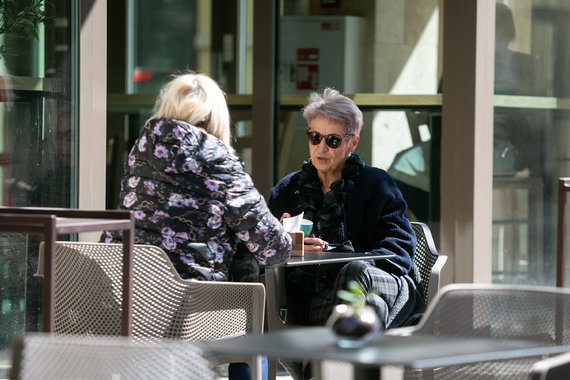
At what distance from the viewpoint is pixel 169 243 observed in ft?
11.0

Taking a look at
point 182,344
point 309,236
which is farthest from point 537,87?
point 182,344

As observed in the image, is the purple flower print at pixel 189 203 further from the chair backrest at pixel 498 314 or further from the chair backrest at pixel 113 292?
the chair backrest at pixel 498 314

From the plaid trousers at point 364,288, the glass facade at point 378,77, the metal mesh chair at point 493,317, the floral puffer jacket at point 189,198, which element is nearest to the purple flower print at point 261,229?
the floral puffer jacket at point 189,198

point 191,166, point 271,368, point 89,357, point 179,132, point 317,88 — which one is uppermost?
point 317,88

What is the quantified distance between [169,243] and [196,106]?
1.70ft

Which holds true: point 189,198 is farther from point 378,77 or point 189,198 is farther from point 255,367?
point 378,77

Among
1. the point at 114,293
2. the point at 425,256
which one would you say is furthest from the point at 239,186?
the point at 425,256

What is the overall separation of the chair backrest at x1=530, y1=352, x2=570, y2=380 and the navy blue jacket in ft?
6.39

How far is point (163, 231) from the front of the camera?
3.36 meters

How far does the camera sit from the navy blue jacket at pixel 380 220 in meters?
4.07

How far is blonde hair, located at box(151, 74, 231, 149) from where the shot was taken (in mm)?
3514

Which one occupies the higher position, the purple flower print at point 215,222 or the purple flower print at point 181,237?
the purple flower print at point 215,222

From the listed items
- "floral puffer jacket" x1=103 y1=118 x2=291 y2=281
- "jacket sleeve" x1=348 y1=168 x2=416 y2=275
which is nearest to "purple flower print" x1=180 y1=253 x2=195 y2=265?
"floral puffer jacket" x1=103 y1=118 x2=291 y2=281

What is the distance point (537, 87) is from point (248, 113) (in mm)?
1695
